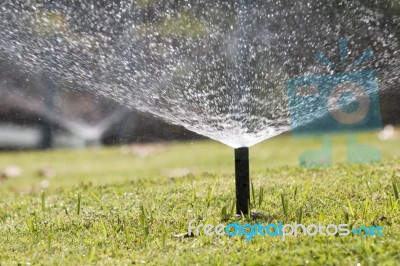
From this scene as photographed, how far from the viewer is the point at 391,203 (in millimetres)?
4879

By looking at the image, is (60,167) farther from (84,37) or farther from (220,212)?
(220,212)

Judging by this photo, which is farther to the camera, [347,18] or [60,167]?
[60,167]

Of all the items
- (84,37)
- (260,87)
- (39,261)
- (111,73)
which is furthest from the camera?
(84,37)

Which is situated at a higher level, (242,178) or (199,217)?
(242,178)

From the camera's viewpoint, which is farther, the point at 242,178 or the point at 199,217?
the point at 199,217

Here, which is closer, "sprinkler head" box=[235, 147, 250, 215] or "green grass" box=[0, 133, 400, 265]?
"green grass" box=[0, 133, 400, 265]

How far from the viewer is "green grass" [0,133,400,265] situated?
3.98 meters

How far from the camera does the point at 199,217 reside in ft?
16.5

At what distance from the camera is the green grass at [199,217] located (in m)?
3.98

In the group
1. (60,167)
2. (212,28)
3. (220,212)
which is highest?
(212,28)

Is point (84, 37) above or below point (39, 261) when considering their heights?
above

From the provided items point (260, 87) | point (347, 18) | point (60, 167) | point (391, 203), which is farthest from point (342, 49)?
point (60, 167)

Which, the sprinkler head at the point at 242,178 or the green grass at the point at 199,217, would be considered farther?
the sprinkler head at the point at 242,178

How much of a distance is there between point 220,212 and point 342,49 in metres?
1.72
